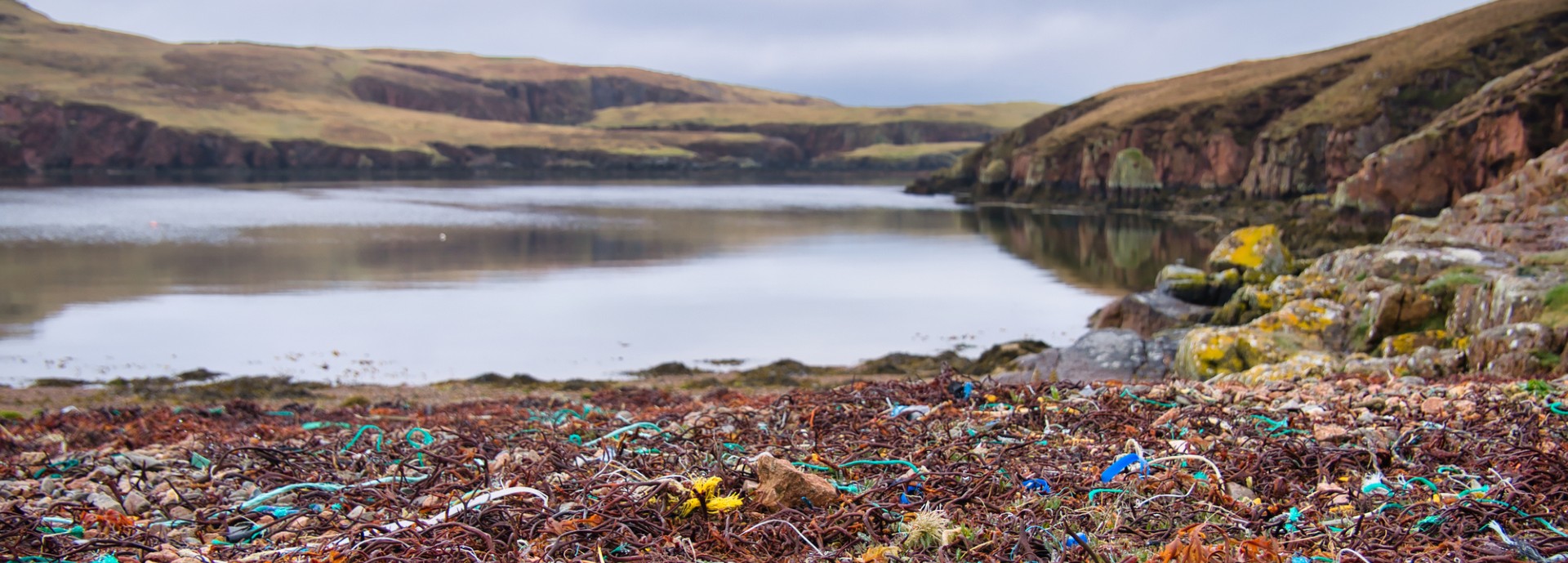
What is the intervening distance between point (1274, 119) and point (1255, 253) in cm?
3972

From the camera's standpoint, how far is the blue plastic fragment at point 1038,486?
372cm

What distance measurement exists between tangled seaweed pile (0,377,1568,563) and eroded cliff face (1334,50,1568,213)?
25.8 m

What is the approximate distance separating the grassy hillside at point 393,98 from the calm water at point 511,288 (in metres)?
57.4

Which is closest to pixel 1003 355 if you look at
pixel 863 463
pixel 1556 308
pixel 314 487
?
pixel 1556 308

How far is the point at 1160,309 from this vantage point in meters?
15.6

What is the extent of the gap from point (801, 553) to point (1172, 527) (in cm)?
135

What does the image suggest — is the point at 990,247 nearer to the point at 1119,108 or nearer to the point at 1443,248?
the point at 1443,248

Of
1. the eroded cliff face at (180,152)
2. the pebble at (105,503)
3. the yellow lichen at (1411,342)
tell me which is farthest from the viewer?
the eroded cliff face at (180,152)

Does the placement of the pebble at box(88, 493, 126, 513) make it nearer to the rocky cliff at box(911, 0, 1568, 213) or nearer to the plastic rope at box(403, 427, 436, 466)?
the plastic rope at box(403, 427, 436, 466)

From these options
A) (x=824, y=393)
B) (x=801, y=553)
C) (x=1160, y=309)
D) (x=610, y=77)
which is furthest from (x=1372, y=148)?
(x=610, y=77)

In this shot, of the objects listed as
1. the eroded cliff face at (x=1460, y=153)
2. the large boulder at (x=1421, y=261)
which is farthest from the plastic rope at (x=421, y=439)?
the eroded cliff face at (x=1460, y=153)

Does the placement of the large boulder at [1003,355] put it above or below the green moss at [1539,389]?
below

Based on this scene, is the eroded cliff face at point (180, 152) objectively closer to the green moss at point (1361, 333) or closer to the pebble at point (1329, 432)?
the green moss at point (1361, 333)

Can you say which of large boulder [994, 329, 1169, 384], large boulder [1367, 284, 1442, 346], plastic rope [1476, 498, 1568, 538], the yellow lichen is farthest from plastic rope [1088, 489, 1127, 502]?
large boulder [1367, 284, 1442, 346]
